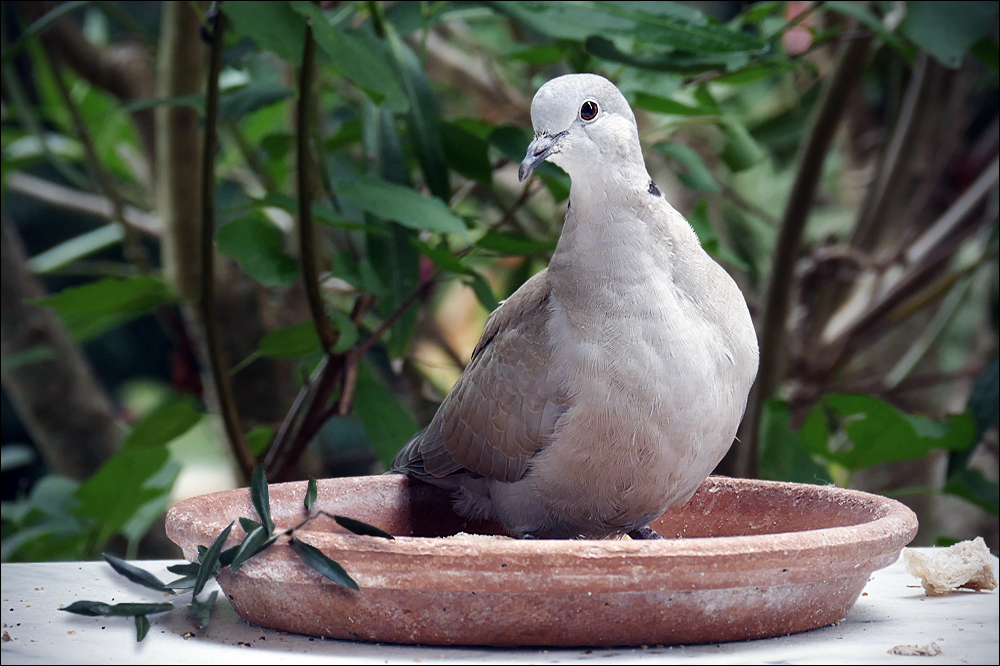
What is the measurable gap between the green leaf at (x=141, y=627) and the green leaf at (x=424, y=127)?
2.93ft

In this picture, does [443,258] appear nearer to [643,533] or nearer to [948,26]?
[643,533]

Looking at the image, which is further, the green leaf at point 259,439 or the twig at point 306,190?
the green leaf at point 259,439

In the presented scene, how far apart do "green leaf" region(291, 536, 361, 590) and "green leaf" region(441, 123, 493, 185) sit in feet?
3.16

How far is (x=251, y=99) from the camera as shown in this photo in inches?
70.2

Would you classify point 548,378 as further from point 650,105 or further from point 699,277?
point 650,105

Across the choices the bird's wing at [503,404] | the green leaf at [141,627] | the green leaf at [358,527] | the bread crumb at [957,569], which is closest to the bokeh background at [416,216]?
the bird's wing at [503,404]

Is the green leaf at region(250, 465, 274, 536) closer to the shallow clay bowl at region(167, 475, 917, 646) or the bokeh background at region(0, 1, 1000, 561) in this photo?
the shallow clay bowl at region(167, 475, 917, 646)

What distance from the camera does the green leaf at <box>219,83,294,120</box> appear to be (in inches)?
69.7

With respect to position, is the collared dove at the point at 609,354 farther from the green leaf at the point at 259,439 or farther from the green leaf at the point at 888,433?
the green leaf at the point at 259,439

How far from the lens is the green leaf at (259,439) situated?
2.04 meters

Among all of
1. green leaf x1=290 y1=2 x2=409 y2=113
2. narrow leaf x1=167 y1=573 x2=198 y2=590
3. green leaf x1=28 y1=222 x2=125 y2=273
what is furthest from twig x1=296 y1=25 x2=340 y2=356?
green leaf x1=28 y1=222 x2=125 y2=273

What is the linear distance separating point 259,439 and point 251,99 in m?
0.69

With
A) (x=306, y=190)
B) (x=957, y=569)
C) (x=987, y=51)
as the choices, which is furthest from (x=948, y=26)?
(x=306, y=190)

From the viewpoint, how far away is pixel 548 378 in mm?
1113
